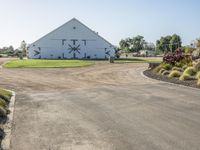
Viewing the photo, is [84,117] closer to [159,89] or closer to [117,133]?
[117,133]

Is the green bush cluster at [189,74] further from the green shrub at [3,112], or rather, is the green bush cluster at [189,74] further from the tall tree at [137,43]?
the tall tree at [137,43]

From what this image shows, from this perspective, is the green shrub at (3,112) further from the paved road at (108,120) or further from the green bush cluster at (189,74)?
the green bush cluster at (189,74)

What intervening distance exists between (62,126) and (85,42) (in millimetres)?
63247

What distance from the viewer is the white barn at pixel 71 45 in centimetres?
7250

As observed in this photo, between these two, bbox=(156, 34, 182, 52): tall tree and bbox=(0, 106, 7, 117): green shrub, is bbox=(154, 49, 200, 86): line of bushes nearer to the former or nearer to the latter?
bbox=(0, 106, 7, 117): green shrub

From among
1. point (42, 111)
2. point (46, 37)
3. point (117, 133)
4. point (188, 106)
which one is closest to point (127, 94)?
point (188, 106)

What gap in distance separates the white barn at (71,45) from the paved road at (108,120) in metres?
52.9

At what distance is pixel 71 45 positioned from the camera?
73562 mm

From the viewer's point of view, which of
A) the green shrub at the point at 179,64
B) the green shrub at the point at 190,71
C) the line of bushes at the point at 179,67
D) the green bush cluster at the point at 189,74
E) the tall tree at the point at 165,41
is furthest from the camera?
the tall tree at the point at 165,41

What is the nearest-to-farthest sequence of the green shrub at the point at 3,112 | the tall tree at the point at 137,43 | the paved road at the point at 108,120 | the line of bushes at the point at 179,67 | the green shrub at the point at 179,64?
the paved road at the point at 108,120, the green shrub at the point at 3,112, the line of bushes at the point at 179,67, the green shrub at the point at 179,64, the tall tree at the point at 137,43

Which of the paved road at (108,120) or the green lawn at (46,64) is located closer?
the paved road at (108,120)

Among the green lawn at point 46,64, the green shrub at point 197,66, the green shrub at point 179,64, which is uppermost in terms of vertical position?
the green shrub at point 197,66

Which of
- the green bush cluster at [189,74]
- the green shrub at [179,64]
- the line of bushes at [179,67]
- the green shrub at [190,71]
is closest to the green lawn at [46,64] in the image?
the line of bushes at [179,67]

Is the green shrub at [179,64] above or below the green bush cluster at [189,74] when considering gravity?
above
